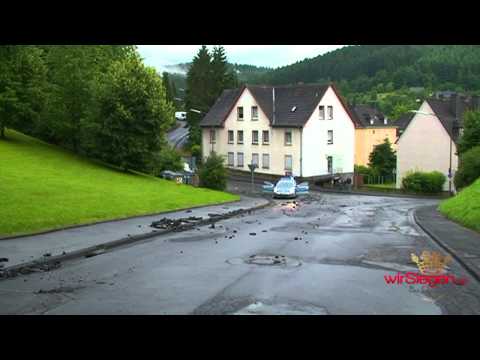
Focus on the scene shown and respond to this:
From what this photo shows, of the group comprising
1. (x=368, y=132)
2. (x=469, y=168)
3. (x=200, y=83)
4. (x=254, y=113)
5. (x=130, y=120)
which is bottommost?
(x=469, y=168)

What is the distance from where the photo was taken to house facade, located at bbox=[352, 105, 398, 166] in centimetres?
9138

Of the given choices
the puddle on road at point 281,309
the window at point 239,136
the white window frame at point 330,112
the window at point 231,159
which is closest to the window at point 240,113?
the window at point 239,136

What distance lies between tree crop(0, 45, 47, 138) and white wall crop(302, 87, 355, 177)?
28.1 meters

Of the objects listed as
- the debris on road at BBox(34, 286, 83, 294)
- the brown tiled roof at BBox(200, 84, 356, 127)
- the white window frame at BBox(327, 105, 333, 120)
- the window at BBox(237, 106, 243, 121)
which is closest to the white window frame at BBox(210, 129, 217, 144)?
the brown tiled roof at BBox(200, 84, 356, 127)

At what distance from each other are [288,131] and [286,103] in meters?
4.51

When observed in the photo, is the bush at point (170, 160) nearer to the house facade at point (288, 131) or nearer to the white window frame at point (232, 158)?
the house facade at point (288, 131)

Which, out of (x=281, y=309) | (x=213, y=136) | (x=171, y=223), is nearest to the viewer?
(x=281, y=309)

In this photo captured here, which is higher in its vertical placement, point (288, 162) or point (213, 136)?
point (213, 136)

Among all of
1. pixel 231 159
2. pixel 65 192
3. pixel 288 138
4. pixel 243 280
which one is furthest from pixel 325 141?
pixel 243 280

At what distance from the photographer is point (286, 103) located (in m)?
67.0

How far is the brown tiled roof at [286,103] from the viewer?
210ft

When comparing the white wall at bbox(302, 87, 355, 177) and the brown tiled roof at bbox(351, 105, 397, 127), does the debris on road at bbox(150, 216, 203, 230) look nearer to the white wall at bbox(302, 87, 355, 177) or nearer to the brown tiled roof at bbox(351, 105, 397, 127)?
the white wall at bbox(302, 87, 355, 177)

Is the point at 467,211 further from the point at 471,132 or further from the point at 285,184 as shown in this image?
the point at 471,132
